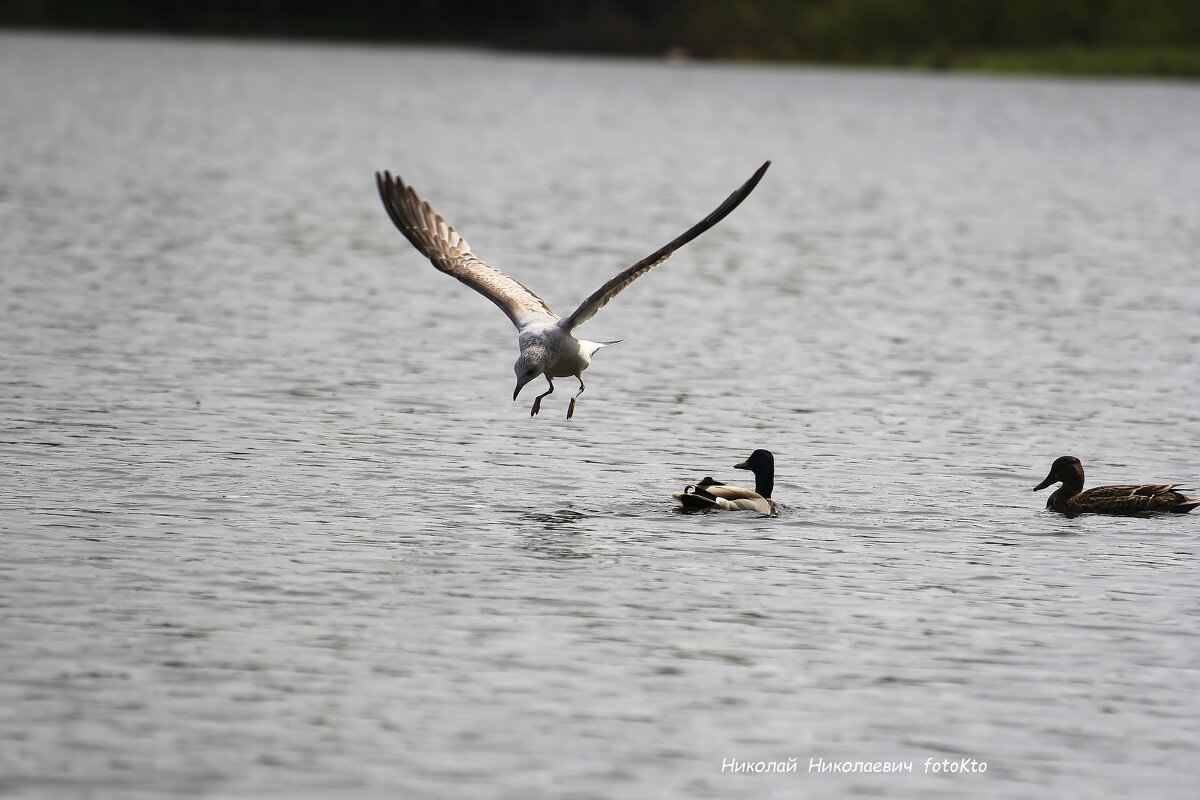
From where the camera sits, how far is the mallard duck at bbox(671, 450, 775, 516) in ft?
60.7

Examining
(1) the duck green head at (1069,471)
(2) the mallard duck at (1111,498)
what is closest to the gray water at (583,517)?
(2) the mallard duck at (1111,498)

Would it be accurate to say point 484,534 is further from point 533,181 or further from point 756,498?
point 533,181

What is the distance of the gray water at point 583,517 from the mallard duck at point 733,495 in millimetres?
213

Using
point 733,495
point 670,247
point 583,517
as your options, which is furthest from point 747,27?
point 670,247

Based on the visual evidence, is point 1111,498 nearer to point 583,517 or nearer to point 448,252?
point 583,517

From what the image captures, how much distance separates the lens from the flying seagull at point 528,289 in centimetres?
1741

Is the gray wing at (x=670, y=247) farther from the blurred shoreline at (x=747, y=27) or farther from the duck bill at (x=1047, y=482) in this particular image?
the blurred shoreline at (x=747, y=27)

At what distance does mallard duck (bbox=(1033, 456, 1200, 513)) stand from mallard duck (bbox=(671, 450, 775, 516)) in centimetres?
286

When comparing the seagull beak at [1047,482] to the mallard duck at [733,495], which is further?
the seagull beak at [1047,482]

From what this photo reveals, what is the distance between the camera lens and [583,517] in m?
18.3

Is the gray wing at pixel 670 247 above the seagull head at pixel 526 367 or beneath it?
above

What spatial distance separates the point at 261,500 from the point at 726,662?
6.05m

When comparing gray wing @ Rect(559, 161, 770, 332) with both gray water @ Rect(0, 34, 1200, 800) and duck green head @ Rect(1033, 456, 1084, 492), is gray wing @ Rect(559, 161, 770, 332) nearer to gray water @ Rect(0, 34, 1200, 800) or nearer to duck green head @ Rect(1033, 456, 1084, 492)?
gray water @ Rect(0, 34, 1200, 800)

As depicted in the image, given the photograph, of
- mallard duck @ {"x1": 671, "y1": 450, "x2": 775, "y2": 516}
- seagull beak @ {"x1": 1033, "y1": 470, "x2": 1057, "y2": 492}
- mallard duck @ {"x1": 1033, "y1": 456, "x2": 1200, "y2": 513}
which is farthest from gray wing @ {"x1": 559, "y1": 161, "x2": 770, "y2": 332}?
seagull beak @ {"x1": 1033, "y1": 470, "x2": 1057, "y2": 492}
